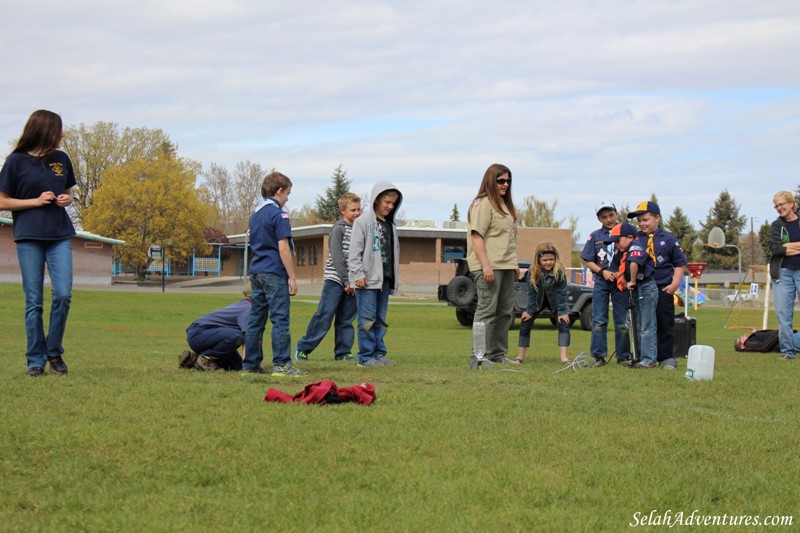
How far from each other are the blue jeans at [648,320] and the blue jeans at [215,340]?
4541 mm

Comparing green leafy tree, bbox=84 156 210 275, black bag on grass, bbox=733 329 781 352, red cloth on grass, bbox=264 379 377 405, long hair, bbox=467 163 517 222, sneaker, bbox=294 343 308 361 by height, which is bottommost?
black bag on grass, bbox=733 329 781 352

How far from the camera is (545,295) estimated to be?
11.4 meters

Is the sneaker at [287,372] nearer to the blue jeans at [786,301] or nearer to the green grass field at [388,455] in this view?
the green grass field at [388,455]

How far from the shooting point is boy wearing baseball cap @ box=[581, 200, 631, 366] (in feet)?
34.9

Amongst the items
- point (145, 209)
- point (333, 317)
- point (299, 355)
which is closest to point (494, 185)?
point (333, 317)

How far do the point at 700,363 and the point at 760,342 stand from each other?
19.6 ft

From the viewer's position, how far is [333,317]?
10.7 metres

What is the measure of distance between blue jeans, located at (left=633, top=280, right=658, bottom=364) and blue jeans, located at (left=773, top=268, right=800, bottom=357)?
2.69 metres

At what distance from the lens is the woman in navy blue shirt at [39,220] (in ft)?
24.5

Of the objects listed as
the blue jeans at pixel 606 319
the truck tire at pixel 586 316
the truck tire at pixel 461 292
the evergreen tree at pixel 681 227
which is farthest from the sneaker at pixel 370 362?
the evergreen tree at pixel 681 227

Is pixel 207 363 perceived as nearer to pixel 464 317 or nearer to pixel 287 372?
pixel 287 372

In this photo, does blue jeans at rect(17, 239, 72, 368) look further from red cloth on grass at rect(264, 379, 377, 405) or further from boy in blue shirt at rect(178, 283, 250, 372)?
red cloth on grass at rect(264, 379, 377, 405)

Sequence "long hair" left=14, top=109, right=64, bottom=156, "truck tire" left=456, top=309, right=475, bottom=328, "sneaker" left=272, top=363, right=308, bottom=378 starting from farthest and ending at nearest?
"truck tire" left=456, top=309, right=475, bottom=328 < "sneaker" left=272, top=363, right=308, bottom=378 < "long hair" left=14, top=109, right=64, bottom=156

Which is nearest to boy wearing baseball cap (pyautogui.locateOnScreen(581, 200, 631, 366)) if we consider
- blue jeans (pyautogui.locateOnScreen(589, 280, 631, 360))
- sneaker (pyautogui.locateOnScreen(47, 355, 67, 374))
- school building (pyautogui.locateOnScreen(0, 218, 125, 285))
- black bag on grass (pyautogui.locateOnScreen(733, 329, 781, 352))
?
blue jeans (pyautogui.locateOnScreen(589, 280, 631, 360))
